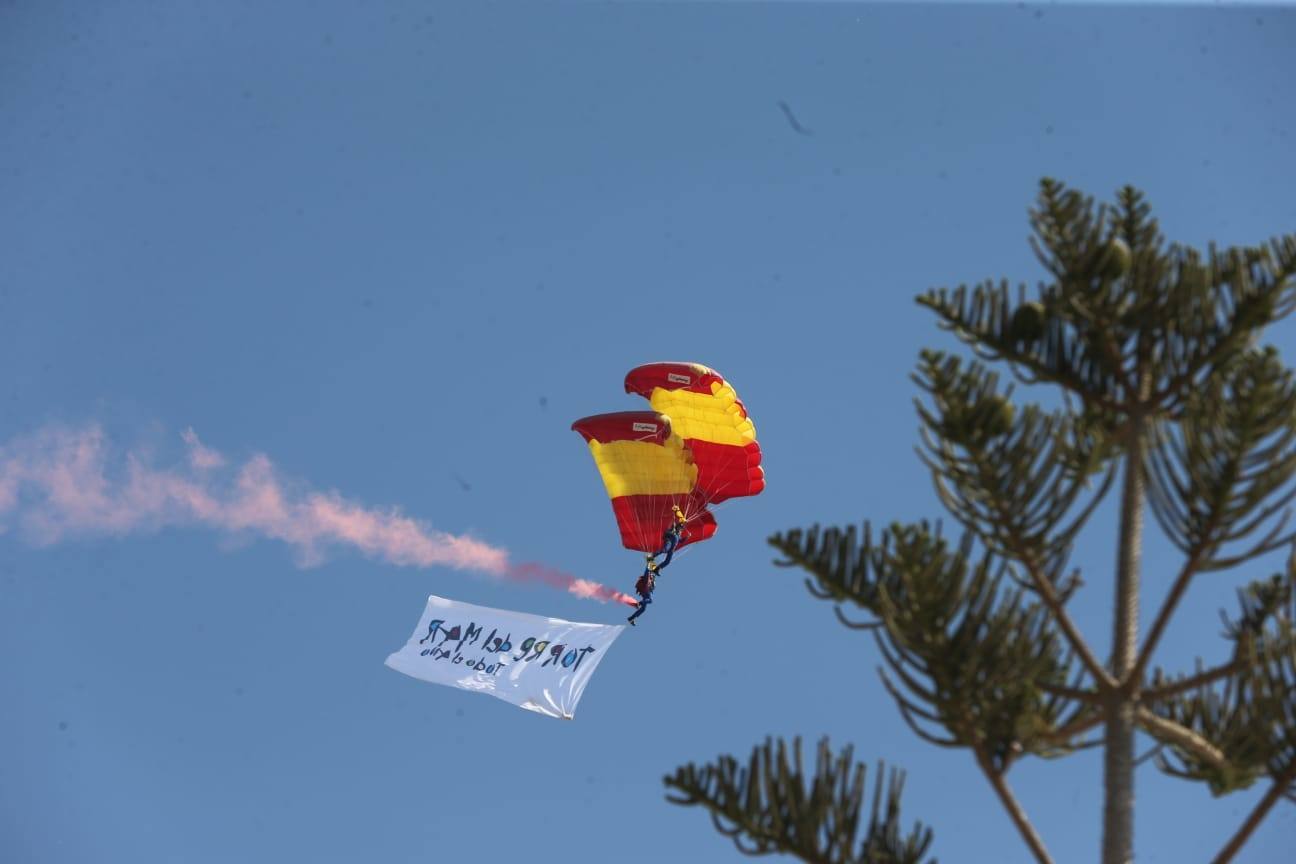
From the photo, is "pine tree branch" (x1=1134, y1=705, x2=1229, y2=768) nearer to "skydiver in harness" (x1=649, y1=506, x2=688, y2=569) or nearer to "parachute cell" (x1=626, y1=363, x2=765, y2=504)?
"skydiver in harness" (x1=649, y1=506, x2=688, y2=569)

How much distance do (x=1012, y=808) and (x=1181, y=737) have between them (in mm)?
1335

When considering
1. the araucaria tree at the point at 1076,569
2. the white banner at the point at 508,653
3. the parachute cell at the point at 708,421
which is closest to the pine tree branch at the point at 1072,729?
the araucaria tree at the point at 1076,569

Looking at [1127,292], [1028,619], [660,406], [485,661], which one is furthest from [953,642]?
[660,406]

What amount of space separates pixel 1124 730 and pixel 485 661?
21881 mm

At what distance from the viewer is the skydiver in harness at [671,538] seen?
32.8 metres

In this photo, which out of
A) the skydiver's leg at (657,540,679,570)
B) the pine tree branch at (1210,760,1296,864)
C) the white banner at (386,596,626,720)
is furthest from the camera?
the skydiver's leg at (657,540,679,570)

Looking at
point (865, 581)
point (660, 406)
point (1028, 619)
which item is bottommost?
point (1028, 619)

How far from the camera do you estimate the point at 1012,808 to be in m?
9.82

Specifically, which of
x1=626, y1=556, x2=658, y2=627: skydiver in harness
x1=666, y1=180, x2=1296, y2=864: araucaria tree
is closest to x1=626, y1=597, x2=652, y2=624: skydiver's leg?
x1=626, y1=556, x2=658, y2=627: skydiver in harness

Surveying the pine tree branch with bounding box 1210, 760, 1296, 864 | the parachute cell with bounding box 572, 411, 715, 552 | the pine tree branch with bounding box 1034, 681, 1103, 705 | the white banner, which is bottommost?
the pine tree branch with bounding box 1210, 760, 1296, 864

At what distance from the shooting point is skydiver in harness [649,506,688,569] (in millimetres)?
32781

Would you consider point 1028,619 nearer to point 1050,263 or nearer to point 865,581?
point 865,581

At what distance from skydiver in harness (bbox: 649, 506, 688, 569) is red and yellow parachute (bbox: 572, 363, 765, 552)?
100cm

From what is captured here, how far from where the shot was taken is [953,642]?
998cm
